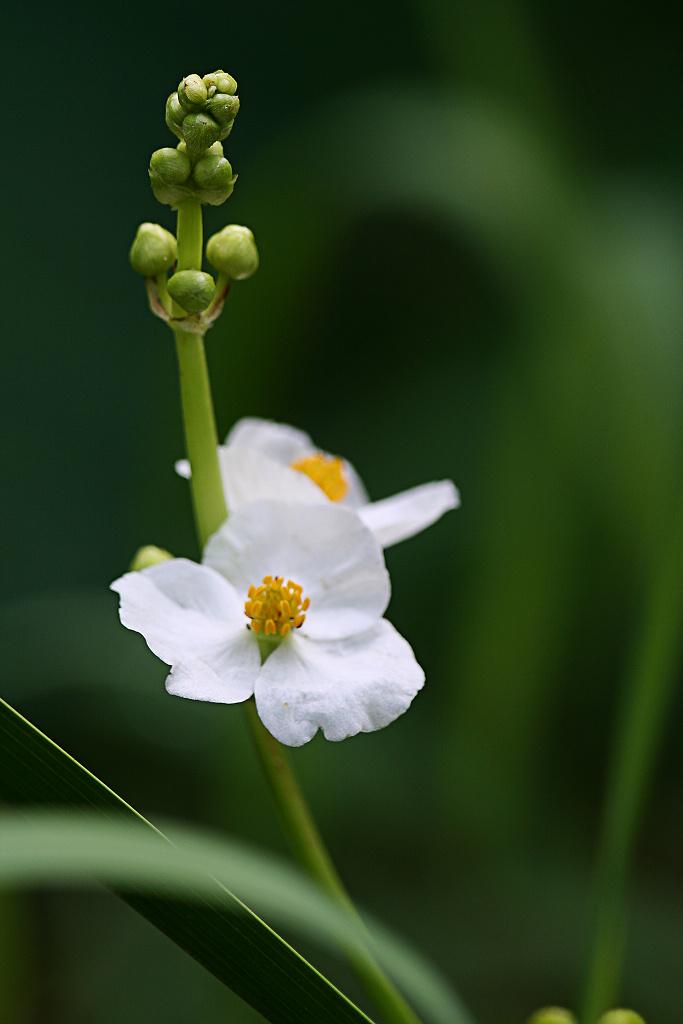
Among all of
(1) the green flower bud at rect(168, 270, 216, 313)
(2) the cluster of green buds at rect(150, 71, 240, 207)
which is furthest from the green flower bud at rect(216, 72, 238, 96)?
(1) the green flower bud at rect(168, 270, 216, 313)

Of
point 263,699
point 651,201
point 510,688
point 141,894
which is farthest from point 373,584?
point 651,201

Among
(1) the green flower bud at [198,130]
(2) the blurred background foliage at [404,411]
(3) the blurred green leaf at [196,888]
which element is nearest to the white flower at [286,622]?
(3) the blurred green leaf at [196,888]

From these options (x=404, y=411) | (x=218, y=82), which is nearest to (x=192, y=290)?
(x=218, y=82)

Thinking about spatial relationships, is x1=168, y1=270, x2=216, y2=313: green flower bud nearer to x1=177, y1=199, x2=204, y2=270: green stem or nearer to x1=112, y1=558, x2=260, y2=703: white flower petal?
x1=177, y1=199, x2=204, y2=270: green stem

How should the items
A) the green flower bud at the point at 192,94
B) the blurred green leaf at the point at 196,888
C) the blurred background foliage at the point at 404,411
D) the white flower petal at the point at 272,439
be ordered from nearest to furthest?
the blurred green leaf at the point at 196,888 < the green flower bud at the point at 192,94 < the white flower petal at the point at 272,439 < the blurred background foliage at the point at 404,411

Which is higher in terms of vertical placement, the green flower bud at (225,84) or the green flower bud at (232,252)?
the green flower bud at (225,84)

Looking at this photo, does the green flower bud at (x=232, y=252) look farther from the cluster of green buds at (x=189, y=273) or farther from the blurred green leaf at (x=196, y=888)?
the blurred green leaf at (x=196, y=888)

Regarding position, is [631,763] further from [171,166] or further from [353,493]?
[171,166]

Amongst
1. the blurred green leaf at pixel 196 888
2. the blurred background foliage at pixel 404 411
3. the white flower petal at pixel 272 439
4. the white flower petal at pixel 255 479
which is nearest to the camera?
the blurred green leaf at pixel 196 888
